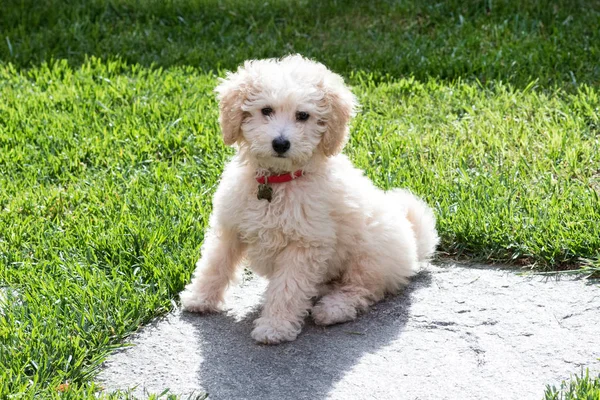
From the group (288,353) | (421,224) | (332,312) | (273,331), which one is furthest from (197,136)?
(288,353)

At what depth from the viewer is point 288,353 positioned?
4.18 meters

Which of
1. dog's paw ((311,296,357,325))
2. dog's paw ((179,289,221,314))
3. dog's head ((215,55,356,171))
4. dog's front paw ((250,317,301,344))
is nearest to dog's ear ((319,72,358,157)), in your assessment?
dog's head ((215,55,356,171))

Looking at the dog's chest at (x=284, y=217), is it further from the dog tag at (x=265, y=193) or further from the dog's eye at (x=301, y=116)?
the dog's eye at (x=301, y=116)

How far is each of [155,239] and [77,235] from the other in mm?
509

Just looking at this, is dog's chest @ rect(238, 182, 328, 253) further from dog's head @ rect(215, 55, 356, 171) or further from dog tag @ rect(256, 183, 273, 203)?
dog's head @ rect(215, 55, 356, 171)

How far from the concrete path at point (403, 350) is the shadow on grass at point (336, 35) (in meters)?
2.99

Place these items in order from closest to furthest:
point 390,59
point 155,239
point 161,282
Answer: point 161,282 → point 155,239 → point 390,59

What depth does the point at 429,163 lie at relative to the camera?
19.8 feet

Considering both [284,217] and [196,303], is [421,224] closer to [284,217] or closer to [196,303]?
[284,217]

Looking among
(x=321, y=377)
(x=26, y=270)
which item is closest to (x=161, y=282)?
(x=26, y=270)

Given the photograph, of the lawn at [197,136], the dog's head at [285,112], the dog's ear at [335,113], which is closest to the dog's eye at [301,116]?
the dog's head at [285,112]

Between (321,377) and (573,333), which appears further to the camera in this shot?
(573,333)

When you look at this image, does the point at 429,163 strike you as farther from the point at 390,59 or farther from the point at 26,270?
the point at 26,270

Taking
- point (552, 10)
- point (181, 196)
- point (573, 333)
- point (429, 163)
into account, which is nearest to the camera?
point (573, 333)
